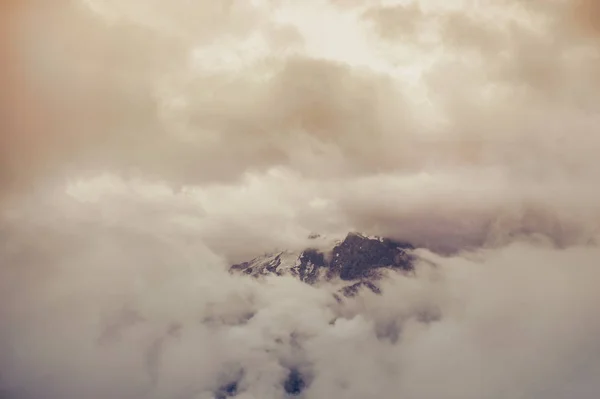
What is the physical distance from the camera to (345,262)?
292ft

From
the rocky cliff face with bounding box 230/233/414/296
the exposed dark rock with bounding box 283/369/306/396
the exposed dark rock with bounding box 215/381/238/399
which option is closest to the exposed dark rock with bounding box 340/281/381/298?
the rocky cliff face with bounding box 230/233/414/296

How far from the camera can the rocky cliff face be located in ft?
244

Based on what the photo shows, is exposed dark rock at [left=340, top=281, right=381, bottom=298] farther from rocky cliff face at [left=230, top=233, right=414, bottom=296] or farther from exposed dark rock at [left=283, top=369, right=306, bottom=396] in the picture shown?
exposed dark rock at [left=283, top=369, right=306, bottom=396]

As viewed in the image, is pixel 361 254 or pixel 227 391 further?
pixel 361 254

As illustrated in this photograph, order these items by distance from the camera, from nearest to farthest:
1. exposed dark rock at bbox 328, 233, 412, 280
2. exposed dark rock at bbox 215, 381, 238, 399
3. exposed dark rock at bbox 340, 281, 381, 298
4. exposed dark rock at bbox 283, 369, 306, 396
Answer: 1. exposed dark rock at bbox 215, 381, 238, 399
2. exposed dark rock at bbox 283, 369, 306, 396
3. exposed dark rock at bbox 340, 281, 381, 298
4. exposed dark rock at bbox 328, 233, 412, 280

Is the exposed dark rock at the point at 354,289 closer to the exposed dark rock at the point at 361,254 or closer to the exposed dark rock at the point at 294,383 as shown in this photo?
the exposed dark rock at the point at 361,254

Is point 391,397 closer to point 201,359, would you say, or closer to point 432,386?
point 432,386

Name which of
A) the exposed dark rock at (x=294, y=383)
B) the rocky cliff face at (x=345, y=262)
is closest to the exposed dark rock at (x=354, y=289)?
the rocky cliff face at (x=345, y=262)

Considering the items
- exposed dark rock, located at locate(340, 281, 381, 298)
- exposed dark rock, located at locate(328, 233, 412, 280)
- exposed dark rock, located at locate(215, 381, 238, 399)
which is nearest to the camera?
exposed dark rock, located at locate(215, 381, 238, 399)

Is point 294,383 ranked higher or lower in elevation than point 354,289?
lower

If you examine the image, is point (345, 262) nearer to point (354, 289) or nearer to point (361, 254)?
point (361, 254)

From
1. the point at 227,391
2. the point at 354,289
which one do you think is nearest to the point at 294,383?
the point at 227,391

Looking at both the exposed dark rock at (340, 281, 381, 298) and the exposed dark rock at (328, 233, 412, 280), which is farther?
the exposed dark rock at (328, 233, 412, 280)

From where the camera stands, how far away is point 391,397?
50500 mm
